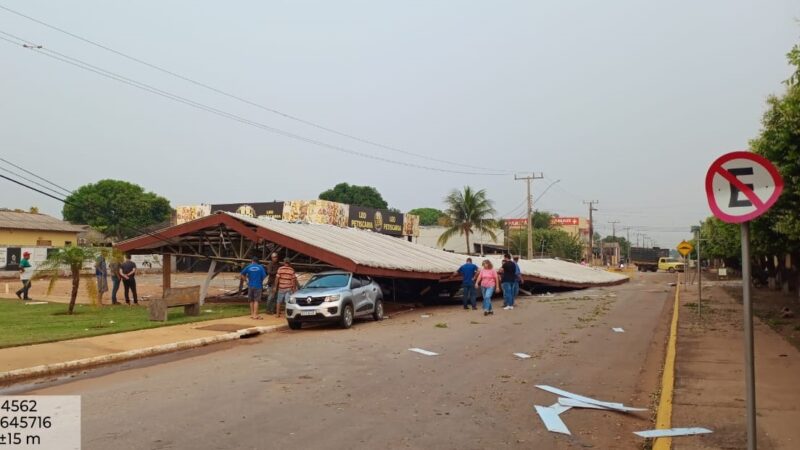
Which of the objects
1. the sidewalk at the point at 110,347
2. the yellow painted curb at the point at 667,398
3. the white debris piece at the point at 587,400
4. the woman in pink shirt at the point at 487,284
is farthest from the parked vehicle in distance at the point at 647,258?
the white debris piece at the point at 587,400

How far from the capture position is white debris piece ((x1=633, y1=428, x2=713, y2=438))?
6461mm

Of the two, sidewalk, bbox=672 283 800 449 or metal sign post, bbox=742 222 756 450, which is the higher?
metal sign post, bbox=742 222 756 450

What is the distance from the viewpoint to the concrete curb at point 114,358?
9.77 m

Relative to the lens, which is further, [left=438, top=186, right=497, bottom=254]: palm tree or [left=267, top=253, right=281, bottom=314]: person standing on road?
[left=438, top=186, right=497, bottom=254]: palm tree

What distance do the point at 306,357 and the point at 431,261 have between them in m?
14.9

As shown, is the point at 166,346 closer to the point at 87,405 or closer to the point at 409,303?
the point at 87,405

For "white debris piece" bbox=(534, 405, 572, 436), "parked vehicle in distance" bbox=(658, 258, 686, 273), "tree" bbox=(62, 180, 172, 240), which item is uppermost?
"tree" bbox=(62, 180, 172, 240)

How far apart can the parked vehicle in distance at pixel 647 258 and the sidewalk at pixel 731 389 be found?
77.2 meters

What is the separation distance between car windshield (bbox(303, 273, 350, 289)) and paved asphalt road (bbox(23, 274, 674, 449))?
7.59 ft

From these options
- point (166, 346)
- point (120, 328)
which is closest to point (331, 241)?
point (120, 328)

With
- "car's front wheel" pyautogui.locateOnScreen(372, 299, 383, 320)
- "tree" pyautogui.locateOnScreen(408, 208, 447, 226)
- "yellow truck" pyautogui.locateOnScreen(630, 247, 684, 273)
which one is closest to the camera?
"car's front wheel" pyautogui.locateOnScreen(372, 299, 383, 320)

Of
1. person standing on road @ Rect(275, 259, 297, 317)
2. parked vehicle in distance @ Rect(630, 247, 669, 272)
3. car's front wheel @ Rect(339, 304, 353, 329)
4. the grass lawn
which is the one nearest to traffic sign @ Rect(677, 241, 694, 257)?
car's front wheel @ Rect(339, 304, 353, 329)

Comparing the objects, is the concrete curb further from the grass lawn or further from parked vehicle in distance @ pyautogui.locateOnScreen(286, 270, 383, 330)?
the grass lawn

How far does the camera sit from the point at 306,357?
37.9ft
